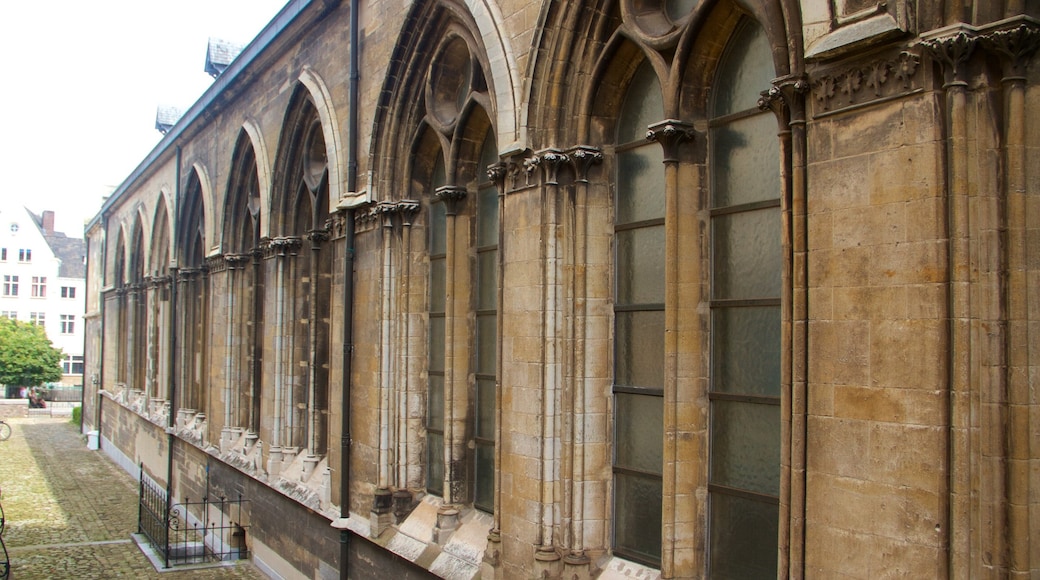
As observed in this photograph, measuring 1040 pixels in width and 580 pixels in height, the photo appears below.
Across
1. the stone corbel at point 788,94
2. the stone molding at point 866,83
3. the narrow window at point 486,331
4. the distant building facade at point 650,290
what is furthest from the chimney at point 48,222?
the stone molding at point 866,83

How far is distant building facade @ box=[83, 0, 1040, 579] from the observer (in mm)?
4035

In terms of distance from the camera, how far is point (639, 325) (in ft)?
22.3

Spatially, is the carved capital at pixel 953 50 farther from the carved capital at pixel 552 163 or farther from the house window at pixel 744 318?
the carved capital at pixel 552 163

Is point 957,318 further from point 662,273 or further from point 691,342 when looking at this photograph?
point 662,273

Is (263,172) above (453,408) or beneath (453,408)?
above

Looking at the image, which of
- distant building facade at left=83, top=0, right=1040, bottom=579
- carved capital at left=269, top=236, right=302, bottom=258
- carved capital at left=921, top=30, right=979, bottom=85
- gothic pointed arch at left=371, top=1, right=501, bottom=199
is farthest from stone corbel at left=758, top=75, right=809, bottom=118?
carved capital at left=269, top=236, right=302, bottom=258

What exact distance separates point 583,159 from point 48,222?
8367cm

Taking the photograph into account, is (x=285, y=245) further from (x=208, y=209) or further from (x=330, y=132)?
(x=208, y=209)

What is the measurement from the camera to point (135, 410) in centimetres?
2634

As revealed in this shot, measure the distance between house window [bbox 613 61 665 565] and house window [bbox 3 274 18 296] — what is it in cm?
7475

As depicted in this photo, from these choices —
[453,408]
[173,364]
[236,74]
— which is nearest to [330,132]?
[453,408]

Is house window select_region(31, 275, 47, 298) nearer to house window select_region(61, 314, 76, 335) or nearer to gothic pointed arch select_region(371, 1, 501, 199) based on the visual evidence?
house window select_region(61, 314, 76, 335)

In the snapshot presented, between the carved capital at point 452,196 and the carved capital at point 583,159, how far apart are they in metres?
2.47

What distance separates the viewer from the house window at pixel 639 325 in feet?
21.6
